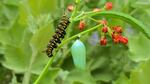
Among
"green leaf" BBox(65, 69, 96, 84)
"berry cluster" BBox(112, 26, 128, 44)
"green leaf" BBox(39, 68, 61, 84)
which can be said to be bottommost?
"berry cluster" BBox(112, 26, 128, 44)

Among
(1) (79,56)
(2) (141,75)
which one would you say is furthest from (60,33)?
(2) (141,75)

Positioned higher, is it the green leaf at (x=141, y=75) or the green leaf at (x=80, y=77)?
the green leaf at (x=80, y=77)

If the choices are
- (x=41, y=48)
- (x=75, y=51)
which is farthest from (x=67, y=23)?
(x=41, y=48)

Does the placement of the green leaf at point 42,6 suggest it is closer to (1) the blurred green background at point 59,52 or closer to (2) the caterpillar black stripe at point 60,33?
(1) the blurred green background at point 59,52

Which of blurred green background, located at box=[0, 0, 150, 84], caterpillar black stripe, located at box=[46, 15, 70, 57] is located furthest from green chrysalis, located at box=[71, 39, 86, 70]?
blurred green background, located at box=[0, 0, 150, 84]

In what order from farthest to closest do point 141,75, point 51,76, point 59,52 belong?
point 59,52 < point 51,76 < point 141,75

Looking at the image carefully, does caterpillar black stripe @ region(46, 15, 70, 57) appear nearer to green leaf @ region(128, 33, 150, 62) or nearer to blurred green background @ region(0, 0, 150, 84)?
blurred green background @ region(0, 0, 150, 84)

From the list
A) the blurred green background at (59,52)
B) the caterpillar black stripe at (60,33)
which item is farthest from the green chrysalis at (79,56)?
the blurred green background at (59,52)

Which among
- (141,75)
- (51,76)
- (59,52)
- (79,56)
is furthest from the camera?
(59,52)

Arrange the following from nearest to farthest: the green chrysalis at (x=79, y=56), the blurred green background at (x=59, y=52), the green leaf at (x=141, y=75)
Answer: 1. the green chrysalis at (x=79, y=56)
2. the green leaf at (x=141, y=75)
3. the blurred green background at (x=59, y=52)

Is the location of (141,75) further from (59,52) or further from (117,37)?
(59,52)
